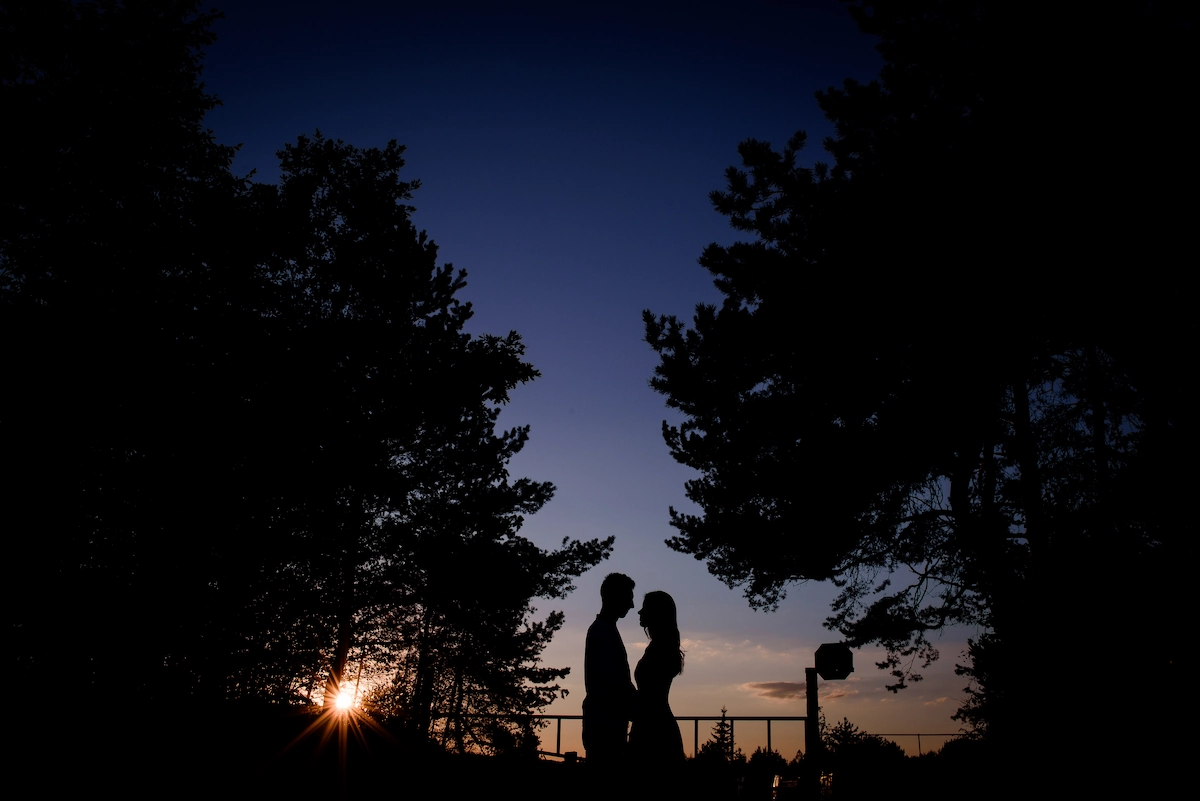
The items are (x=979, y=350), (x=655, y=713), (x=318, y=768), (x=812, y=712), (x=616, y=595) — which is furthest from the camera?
(x=979, y=350)

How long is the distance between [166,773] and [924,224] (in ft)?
35.4

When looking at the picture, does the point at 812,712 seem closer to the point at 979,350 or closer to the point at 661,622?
the point at 661,622

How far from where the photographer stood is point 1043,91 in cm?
854

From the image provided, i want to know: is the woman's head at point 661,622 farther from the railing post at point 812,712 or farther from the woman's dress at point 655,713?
the railing post at point 812,712

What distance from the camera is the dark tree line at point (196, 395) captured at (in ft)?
27.7

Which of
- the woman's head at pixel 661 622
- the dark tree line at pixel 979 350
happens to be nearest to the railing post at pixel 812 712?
the woman's head at pixel 661 622

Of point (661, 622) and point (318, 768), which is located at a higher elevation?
point (661, 622)

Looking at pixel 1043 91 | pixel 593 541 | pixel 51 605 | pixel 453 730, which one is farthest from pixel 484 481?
pixel 1043 91

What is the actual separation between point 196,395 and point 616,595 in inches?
315

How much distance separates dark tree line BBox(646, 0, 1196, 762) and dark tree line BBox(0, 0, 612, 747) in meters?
5.02

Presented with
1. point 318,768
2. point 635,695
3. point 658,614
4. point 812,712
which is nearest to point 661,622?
point 658,614

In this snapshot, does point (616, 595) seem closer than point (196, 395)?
Yes

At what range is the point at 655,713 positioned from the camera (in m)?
3.78

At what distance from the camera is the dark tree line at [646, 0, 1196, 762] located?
8.29m
